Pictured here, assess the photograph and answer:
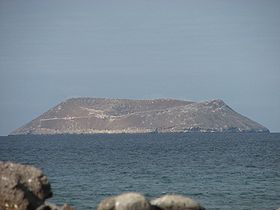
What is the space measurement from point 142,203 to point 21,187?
5.23m

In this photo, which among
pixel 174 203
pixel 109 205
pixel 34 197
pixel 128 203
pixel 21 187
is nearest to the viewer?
pixel 128 203

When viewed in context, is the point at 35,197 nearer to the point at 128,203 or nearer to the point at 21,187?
the point at 21,187

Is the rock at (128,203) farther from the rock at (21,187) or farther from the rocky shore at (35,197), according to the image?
the rock at (21,187)

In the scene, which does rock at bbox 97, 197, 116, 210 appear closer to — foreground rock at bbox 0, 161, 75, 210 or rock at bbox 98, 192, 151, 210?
rock at bbox 98, 192, 151, 210

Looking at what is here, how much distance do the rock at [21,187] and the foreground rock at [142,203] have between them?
2.76m

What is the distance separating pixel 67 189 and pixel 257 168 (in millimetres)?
28914

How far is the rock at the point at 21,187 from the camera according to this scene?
29.6m

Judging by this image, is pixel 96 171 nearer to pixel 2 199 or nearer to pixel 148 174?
pixel 148 174

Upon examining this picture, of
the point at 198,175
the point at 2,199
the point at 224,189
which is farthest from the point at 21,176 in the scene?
the point at 198,175

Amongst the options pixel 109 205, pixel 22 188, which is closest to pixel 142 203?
pixel 109 205

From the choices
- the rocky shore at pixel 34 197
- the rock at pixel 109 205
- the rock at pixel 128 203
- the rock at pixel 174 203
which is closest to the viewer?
the rock at pixel 128 203

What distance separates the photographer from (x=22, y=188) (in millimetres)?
29859

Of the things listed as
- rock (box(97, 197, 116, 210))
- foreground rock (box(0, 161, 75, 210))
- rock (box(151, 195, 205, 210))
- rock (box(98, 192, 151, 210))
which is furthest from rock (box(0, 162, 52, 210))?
rock (box(151, 195, 205, 210))

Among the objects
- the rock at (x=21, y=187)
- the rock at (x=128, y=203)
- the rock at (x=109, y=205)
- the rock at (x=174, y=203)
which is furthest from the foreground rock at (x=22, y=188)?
the rock at (x=174, y=203)
